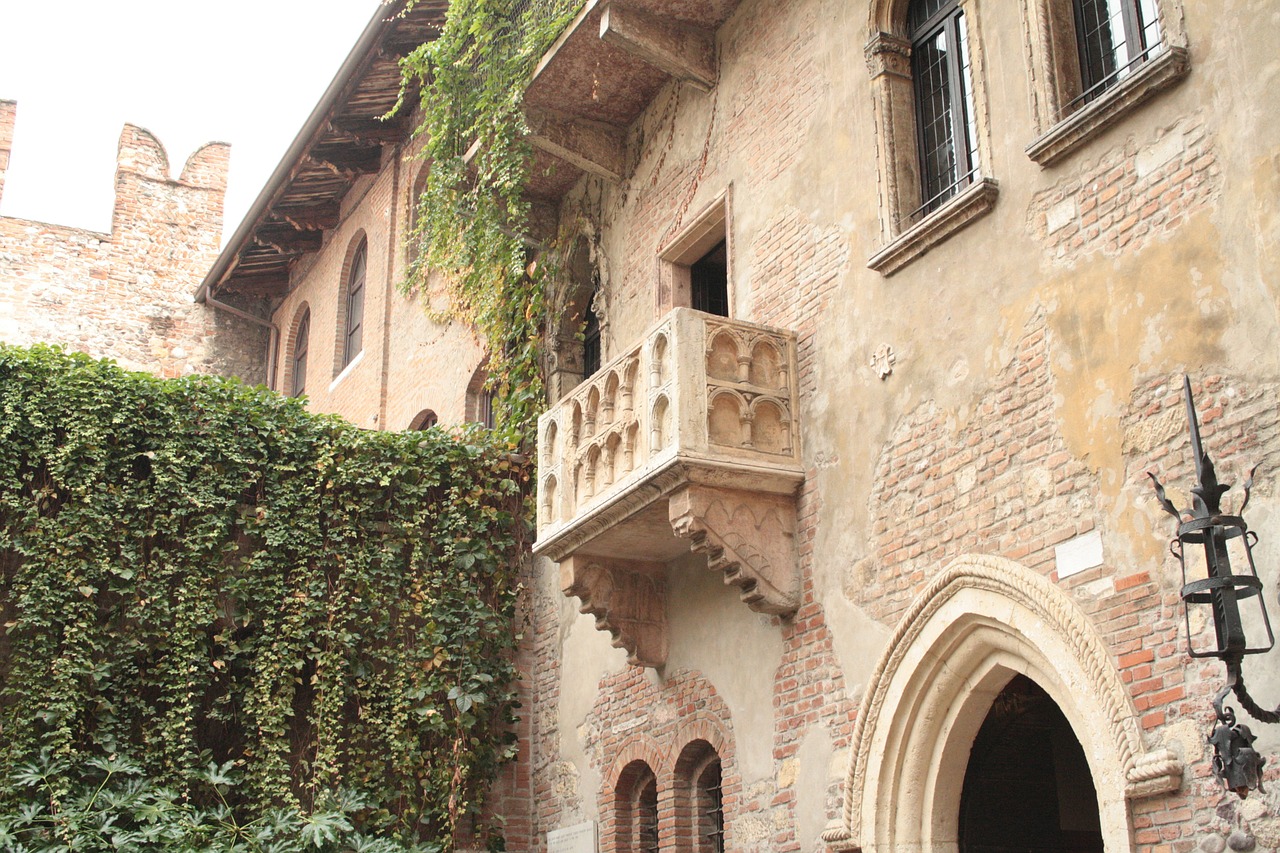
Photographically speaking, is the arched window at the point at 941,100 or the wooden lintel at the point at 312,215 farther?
the wooden lintel at the point at 312,215

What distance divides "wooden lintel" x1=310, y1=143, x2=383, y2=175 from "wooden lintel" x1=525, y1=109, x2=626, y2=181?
581 cm

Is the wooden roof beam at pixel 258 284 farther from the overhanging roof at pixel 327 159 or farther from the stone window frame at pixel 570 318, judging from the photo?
the stone window frame at pixel 570 318

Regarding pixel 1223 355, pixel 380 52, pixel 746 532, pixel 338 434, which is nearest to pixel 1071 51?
pixel 1223 355

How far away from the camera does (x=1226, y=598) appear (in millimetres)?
5227

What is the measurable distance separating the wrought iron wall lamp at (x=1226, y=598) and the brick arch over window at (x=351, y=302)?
13.0 meters

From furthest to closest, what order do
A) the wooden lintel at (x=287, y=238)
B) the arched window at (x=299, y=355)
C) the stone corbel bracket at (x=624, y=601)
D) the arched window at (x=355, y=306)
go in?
the arched window at (x=299, y=355) < the wooden lintel at (x=287, y=238) < the arched window at (x=355, y=306) < the stone corbel bracket at (x=624, y=601)

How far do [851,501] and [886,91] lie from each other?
2401 millimetres

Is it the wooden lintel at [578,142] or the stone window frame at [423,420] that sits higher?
the wooden lintel at [578,142]

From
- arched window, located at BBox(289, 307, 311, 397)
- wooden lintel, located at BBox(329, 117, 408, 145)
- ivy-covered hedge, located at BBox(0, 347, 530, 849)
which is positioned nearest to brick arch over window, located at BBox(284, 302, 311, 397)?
arched window, located at BBox(289, 307, 311, 397)

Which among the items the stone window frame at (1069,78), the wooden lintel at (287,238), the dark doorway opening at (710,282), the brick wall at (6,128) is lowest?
the stone window frame at (1069,78)

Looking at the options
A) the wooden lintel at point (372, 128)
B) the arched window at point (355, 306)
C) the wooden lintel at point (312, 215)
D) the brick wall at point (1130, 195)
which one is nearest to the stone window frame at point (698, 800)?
the brick wall at point (1130, 195)

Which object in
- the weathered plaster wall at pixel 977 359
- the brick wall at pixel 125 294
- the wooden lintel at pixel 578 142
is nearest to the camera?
the weathered plaster wall at pixel 977 359

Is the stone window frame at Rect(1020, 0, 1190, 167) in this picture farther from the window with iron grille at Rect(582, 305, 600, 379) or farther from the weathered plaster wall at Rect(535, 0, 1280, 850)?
the window with iron grille at Rect(582, 305, 600, 379)

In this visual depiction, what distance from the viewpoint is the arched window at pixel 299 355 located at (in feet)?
64.0
